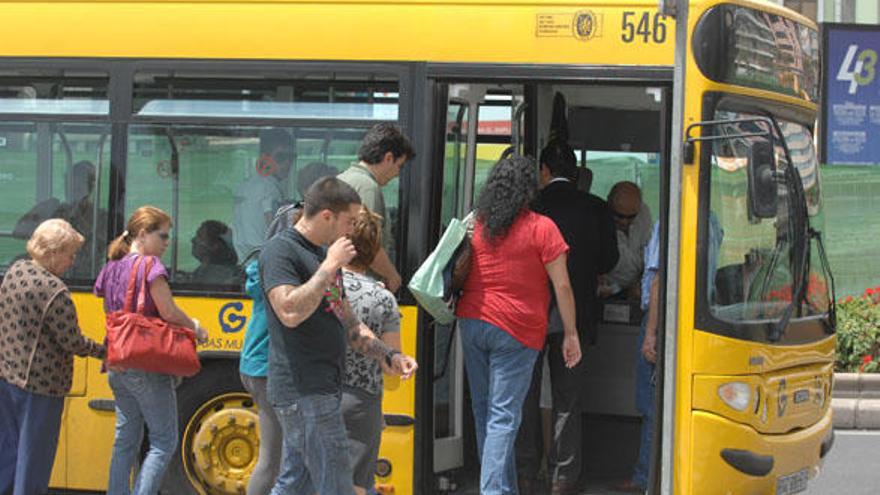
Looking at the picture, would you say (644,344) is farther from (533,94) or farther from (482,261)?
(533,94)

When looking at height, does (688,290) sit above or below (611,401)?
above

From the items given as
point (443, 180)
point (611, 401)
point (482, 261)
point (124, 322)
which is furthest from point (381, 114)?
point (611, 401)

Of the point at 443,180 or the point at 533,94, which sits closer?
the point at 443,180

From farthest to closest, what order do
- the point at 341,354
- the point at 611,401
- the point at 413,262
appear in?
the point at 611,401, the point at 413,262, the point at 341,354

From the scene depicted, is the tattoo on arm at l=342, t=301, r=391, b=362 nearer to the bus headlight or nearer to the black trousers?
the bus headlight

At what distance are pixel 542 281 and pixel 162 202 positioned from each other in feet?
6.91

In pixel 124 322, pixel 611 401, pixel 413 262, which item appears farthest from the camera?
pixel 611 401

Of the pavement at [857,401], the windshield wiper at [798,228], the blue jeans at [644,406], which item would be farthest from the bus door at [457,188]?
the pavement at [857,401]

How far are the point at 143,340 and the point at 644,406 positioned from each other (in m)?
2.68

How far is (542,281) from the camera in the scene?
7.75 m

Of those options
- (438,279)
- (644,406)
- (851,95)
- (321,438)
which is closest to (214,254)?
(438,279)

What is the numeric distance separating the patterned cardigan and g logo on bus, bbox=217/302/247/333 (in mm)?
909

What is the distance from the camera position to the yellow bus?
24.8 ft

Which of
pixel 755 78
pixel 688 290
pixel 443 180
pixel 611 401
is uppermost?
pixel 755 78
